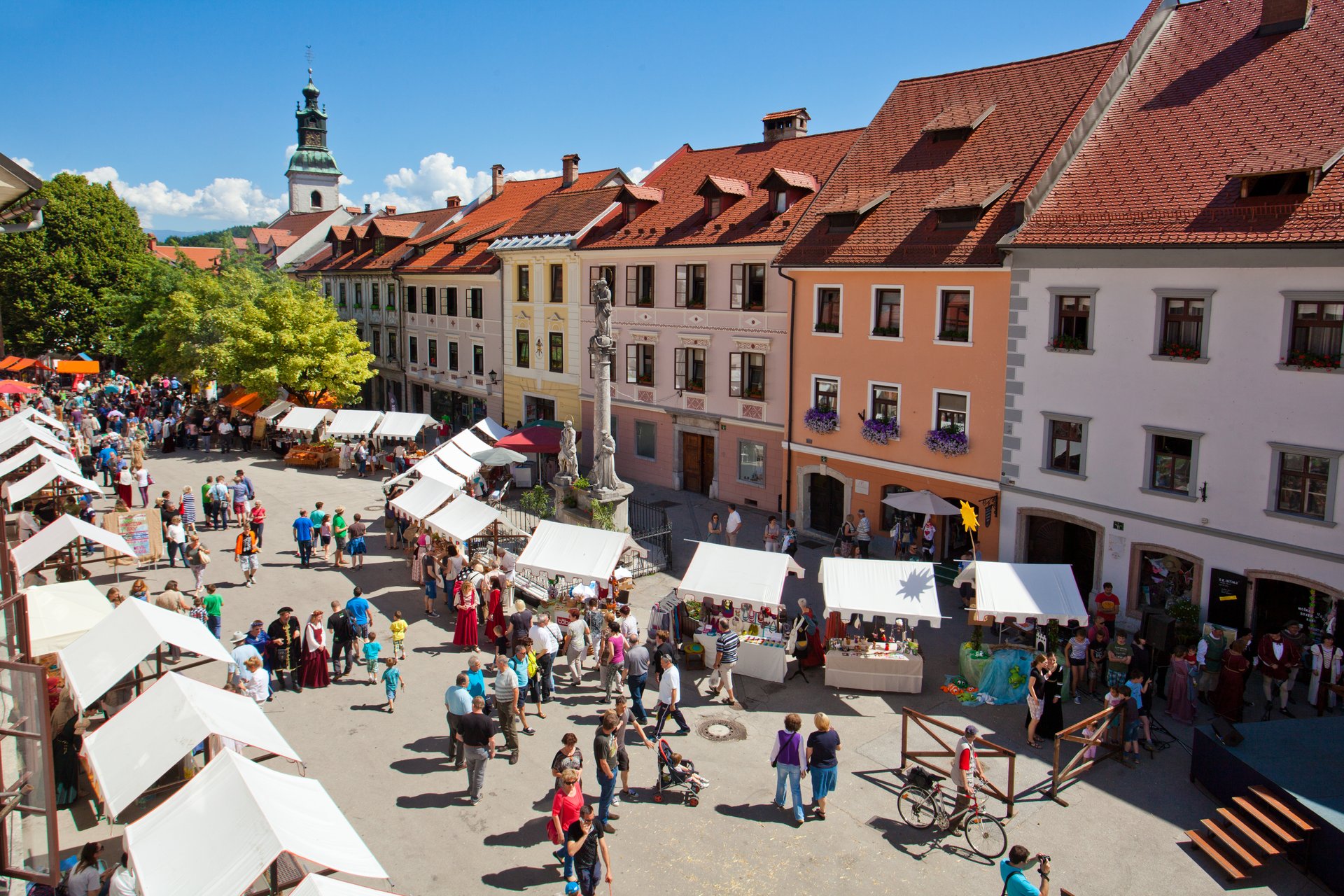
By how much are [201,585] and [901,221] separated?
18.7m

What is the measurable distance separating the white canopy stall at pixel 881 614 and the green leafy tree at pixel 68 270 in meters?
51.6

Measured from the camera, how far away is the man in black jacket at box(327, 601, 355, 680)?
1594 cm

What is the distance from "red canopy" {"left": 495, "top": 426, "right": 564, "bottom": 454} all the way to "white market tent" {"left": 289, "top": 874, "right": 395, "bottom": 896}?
21189mm

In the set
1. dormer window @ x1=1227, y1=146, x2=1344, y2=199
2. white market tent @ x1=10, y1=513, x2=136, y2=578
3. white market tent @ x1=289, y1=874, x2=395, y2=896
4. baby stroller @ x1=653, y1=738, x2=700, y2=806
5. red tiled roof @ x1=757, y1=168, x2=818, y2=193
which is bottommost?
baby stroller @ x1=653, y1=738, x2=700, y2=806

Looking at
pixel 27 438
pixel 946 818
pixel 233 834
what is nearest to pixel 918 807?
pixel 946 818

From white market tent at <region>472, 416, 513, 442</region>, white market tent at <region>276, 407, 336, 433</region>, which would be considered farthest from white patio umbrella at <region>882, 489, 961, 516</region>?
white market tent at <region>276, 407, 336, 433</region>

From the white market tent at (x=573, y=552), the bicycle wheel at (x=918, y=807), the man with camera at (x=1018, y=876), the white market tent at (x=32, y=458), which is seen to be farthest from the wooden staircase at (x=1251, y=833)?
the white market tent at (x=32, y=458)

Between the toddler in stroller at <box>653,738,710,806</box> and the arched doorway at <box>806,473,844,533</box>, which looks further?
the arched doorway at <box>806,473,844,533</box>

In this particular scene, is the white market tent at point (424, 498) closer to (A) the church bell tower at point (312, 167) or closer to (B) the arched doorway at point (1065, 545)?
(B) the arched doorway at point (1065, 545)

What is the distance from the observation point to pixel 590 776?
12938mm

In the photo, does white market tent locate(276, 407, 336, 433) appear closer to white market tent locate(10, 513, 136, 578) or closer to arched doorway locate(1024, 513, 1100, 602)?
white market tent locate(10, 513, 136, 578)

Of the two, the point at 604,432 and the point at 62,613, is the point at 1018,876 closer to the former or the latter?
the point at 62,613

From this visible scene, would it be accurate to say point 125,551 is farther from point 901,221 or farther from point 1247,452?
point 1247,452

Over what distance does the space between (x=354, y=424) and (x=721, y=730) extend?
969 inches
